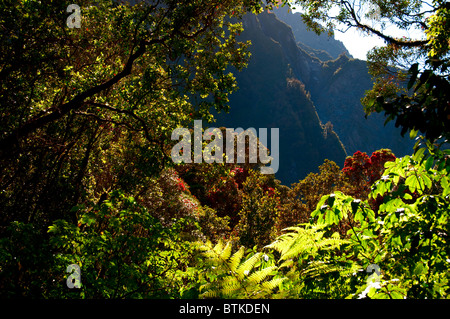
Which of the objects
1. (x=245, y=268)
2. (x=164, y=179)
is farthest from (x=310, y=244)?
(x=164, y=179)

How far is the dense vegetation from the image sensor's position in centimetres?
204

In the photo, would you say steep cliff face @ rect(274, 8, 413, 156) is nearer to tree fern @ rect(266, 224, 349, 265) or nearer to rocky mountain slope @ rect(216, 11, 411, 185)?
rocky mountain slope @ rect(216, 11, 411, 185)

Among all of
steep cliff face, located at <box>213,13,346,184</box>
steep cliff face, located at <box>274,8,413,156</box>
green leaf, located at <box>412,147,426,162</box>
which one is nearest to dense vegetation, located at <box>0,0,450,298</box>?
green leaf, located at <box>412,147,426,162</box>

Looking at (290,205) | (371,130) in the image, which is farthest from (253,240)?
(371,130)

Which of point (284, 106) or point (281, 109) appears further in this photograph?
point (284, 106)

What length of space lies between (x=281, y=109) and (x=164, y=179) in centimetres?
11625

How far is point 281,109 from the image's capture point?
399ft

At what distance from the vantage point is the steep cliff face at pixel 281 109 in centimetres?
11462

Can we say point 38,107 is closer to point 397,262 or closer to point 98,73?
point 98,73


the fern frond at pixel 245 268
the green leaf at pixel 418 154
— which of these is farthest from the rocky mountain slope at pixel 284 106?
the green leaf at pixel 418 154

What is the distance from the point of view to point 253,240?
10742 mm

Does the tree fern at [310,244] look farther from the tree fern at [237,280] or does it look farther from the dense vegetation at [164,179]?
the tree fern at [237,280]

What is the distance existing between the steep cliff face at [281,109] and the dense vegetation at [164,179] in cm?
10105

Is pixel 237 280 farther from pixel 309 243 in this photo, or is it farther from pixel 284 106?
pixel 284 106
